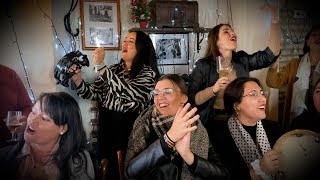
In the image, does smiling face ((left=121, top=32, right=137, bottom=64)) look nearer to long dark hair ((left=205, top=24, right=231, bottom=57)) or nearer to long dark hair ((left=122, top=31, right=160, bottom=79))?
long dark hair ((left=122, top=31, right=160, bottom=79))

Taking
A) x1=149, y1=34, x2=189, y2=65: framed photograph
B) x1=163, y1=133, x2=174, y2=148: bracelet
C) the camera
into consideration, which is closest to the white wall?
the camera

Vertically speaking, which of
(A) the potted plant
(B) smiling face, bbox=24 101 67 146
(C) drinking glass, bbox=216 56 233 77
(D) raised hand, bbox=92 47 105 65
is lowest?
(B) smiling face, bbox=24 101 67 146

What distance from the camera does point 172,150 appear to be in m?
1.00

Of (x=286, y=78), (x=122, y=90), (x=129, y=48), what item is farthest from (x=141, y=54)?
(x=286, y=78)

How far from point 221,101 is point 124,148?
1.38 feet

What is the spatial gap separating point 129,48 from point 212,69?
335mm

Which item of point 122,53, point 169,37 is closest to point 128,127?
point 122,53

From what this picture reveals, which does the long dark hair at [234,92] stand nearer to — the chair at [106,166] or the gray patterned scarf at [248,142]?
the gray patterned scarf at [248,142]

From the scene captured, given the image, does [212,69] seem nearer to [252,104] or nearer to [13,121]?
[252,104]

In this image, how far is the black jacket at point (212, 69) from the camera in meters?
1.30

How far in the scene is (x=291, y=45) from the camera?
1332 mm

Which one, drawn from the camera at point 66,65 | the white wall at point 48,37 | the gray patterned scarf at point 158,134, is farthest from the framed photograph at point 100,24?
the gray patterned scarf at point 158,134

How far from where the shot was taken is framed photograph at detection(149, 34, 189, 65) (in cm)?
158

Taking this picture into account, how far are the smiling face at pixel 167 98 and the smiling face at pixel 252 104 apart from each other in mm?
235
